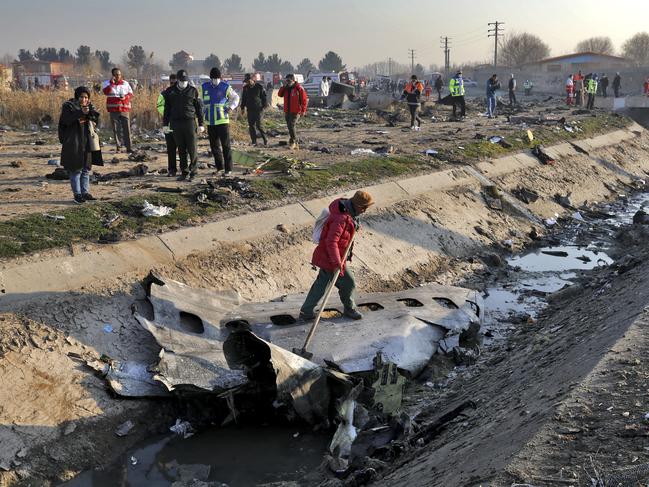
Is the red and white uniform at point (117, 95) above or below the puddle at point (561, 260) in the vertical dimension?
above

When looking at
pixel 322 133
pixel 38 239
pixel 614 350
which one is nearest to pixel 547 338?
pixel 614 350

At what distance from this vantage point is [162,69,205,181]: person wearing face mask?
36.1 ft

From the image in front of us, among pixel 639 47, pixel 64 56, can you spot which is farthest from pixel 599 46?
pixel 64 56

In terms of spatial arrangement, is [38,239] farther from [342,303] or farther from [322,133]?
[322,133]

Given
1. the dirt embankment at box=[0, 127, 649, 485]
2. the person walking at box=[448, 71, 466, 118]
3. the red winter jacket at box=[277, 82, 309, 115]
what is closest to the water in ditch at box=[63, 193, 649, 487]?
the dirt embankment at box=[0, 127, 649, 485]

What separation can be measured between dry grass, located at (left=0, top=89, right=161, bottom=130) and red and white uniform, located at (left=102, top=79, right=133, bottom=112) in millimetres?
4986

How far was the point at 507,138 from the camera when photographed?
19625 mm

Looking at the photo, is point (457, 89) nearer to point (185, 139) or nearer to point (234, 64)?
point (185, 139)

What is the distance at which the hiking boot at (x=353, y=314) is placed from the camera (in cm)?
746

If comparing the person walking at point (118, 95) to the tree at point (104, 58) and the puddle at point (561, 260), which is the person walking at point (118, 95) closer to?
the puddle at point (561, 260)

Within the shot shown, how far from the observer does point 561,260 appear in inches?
492

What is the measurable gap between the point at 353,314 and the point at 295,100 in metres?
9.18

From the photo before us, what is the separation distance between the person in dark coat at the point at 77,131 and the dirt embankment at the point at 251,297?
2112 millimetres

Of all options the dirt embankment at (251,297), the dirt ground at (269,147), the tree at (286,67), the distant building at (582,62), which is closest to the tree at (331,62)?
the tree at (286,67)
